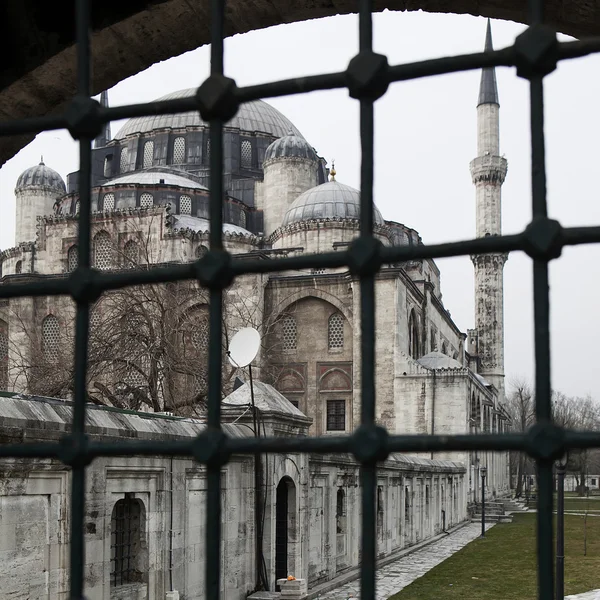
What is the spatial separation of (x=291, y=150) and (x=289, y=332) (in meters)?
10.4

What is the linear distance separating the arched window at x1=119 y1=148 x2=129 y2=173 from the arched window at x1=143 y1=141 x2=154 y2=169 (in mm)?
962

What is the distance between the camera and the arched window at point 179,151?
41.9m

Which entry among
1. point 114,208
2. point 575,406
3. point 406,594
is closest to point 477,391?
point 114,208

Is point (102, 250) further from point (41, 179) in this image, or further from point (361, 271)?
point (361, 271)

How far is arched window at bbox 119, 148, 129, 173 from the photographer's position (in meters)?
42.9

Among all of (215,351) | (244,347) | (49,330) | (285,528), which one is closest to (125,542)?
(244,347)

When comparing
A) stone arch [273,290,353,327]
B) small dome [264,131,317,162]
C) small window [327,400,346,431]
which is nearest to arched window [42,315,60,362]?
stone arch [273,290,353,327]

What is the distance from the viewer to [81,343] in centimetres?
193

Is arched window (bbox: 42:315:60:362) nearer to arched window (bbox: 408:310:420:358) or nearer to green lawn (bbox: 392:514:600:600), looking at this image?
arched window (bbox: 408:310:420:358)

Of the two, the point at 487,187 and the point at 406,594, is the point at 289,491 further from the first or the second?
the point at 487,187

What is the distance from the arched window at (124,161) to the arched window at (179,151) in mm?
2527

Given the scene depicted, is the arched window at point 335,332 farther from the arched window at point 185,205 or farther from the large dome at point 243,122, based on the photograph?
the large dome at point 243,122

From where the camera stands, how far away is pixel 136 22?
2.43 metres

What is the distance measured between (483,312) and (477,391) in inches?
621
